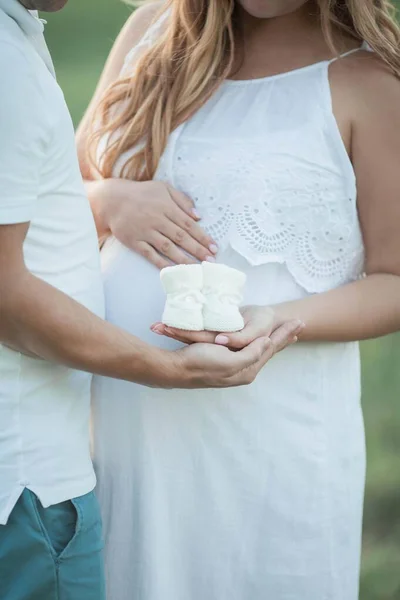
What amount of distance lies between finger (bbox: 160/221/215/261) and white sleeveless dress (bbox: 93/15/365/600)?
0.15 feet

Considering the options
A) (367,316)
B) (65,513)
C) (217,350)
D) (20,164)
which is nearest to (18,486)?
(65,513)

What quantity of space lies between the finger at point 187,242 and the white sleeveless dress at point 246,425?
0.04 meters

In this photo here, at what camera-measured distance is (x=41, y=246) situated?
1763 mm

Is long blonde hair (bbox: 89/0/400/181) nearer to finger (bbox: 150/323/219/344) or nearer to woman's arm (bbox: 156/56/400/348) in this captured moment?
woman's arm (bbox: 156/56/400/348)

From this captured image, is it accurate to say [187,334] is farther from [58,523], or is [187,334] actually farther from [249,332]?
[58,523]

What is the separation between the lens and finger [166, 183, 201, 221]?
2.16 metres

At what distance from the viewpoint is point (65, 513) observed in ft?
5.92

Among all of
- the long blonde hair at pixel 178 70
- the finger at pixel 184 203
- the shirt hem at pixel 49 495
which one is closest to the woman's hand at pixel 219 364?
the shirt hem at pixel 49 495

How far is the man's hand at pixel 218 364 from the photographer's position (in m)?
1.84

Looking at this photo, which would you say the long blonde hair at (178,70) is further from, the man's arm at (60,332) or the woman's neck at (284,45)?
the man's arm at (60,332)

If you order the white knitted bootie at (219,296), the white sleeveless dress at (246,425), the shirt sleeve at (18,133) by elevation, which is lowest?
the white sleeveless dress at (246,425)

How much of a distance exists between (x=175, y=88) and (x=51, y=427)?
883mm

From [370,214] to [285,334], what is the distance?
0.36 m

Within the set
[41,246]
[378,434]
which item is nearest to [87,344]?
[41,246]
